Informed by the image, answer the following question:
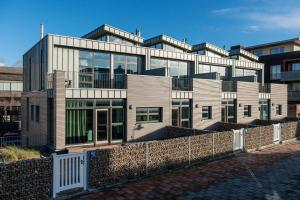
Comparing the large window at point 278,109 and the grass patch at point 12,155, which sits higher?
the large window at point 278,109

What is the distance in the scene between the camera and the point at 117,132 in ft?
55.9

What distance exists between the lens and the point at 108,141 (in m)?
16.6

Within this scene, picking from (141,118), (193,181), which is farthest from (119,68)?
(193,181)

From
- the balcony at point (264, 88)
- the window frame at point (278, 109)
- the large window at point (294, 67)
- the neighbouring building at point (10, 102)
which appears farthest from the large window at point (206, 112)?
the large window at point (294, 67)

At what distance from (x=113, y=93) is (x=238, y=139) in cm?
750

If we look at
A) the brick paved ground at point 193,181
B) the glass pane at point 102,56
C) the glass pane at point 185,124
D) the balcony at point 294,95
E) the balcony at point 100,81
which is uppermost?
the glass pane at point 102,56

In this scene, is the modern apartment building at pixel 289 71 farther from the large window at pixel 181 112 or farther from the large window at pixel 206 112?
the large window at pixel 181 112

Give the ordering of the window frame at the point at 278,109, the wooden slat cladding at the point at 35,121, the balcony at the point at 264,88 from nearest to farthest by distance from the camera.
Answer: the wooden slat cladding at the point at 35,121 → the balcony at the point at 264,88 → the window frame at the point at 278,109

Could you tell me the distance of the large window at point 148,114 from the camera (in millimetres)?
17891

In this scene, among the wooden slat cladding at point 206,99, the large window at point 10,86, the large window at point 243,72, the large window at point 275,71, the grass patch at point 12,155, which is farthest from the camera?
the large window at point 275,71

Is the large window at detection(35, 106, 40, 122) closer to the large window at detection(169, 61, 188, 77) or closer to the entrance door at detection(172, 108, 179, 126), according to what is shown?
the entrance door at detection(172, 108, 179, 126)

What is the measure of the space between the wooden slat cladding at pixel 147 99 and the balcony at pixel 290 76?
2510cm

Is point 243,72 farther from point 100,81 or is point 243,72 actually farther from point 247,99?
point 100,81

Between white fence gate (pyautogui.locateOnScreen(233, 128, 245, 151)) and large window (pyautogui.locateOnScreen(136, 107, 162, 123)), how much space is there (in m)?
5.70
